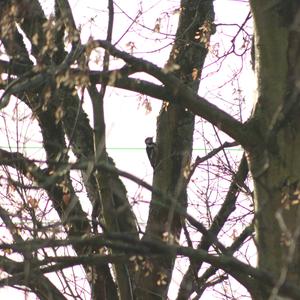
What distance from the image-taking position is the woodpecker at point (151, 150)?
780 cm

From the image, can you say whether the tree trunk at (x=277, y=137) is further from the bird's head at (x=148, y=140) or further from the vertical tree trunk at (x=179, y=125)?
the bird's head at (x=148, y=140)

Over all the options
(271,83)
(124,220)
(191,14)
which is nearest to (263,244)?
(271,83)

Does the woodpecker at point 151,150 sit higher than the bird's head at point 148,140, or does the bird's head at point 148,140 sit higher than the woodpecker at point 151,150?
the bird's head at point 148,140

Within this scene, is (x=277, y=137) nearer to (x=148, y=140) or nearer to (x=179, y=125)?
(x=179, y=125)

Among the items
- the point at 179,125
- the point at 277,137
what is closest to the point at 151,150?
the point at 179,125

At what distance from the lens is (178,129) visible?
7.75 metres

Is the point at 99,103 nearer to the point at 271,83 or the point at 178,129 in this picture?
the point at 271,83

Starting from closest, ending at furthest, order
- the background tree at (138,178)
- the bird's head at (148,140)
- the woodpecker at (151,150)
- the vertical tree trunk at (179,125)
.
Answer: the background tree at (138,178) < the vertical tree trunk at (179,125) < the woodpecker at (151,150) < the bird's head at (148,140)

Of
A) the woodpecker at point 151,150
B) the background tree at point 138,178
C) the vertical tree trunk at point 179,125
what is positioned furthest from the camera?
the woodpecker at point 151,150

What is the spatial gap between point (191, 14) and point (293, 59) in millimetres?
2498

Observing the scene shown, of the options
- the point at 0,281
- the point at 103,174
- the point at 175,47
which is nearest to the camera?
the point at 0,281

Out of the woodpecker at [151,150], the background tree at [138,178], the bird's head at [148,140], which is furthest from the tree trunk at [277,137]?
the bird's head at [148,140]

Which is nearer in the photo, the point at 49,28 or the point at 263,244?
the point at 49,28

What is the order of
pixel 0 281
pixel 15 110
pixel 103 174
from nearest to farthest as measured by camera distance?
pixel 0 281 < pixel 103 174 < pixel 15 110
